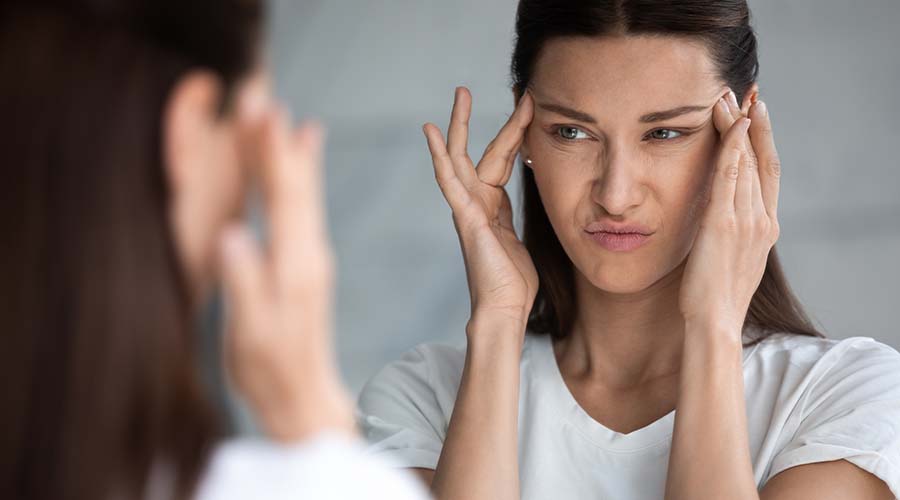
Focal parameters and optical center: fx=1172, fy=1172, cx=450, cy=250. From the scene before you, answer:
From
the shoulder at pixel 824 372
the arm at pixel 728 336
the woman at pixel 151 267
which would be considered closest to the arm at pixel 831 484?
the arm at pixel 728 336

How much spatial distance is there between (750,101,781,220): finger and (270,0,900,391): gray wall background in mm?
2426

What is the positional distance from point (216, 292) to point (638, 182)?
1.00 meters

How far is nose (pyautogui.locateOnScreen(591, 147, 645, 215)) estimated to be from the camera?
184 centimetres

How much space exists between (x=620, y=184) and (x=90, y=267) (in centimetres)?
112

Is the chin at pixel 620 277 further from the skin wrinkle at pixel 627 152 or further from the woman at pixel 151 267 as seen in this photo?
the woman at pixel 151 267

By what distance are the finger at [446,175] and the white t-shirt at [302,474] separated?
1144mm

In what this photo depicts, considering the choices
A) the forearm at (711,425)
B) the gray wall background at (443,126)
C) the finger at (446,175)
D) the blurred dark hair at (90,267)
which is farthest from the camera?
the gray wall background at (443,126)

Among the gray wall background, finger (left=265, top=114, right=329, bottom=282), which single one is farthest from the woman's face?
the gray wall background

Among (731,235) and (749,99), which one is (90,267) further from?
(749,99)

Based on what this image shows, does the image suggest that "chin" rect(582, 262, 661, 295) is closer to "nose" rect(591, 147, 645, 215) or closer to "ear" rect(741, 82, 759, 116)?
"nose" rect(591, 147, 645, 215)

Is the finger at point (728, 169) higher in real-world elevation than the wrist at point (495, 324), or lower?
higher

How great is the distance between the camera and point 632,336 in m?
2.10

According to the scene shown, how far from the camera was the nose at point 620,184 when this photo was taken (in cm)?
184

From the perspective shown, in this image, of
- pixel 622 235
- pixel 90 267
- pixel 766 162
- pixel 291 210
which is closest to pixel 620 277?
pixel 622 235
